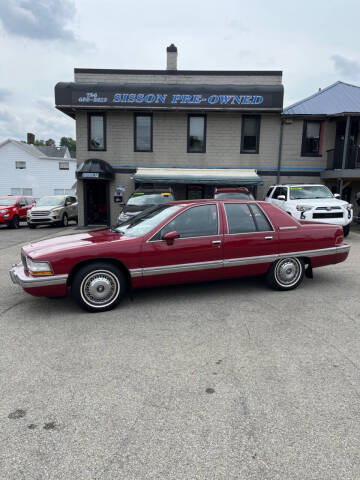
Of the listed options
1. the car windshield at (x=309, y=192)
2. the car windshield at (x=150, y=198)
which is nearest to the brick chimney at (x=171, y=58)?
the car windshield at (x=150, y=198)

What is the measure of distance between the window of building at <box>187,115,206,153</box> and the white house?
79.4 ft

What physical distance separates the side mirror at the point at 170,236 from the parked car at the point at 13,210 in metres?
14.4

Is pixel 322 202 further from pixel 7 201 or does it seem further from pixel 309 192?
pixel 7 201

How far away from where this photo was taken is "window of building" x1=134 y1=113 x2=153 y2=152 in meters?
16.3

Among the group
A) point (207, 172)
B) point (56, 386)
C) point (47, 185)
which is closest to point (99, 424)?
point (56, 386)

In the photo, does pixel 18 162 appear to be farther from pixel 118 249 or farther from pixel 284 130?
pixel 118 249

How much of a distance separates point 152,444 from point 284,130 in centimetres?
1643

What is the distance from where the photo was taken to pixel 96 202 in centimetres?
1684

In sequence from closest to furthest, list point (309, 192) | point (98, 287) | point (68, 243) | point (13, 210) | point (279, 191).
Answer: point (98, 287) < point (68, 243) < point (309, 192) < point (279, 191) < point (13, 210)

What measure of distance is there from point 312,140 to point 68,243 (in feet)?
50.2

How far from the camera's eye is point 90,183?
16562 millimetres

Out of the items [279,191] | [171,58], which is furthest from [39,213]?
[279,191]

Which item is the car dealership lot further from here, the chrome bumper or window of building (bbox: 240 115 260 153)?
window of building (bbox: 240 115 260 153)

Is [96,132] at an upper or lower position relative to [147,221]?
upper
